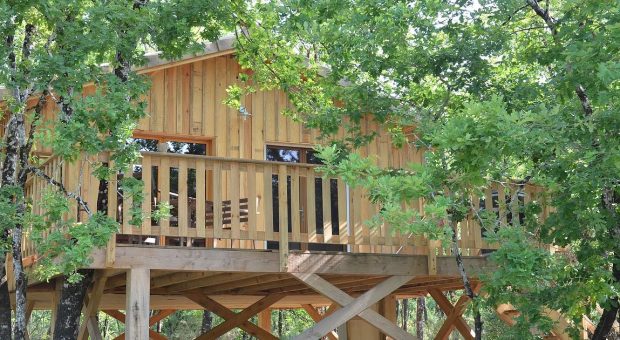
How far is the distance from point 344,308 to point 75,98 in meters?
3.60

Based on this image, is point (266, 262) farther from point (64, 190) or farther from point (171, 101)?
point (171, 101)

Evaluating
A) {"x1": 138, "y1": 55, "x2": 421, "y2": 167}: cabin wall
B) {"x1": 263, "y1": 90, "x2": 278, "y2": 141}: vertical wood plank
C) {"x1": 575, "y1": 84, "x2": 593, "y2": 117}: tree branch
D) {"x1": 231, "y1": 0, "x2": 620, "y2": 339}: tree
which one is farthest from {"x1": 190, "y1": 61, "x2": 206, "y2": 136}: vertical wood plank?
{"x1": 575, "y1": 84, "x2": 593, "y2": 117}: tree branch

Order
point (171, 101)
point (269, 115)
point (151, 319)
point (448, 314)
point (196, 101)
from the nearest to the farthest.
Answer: point (171, 101) → point (196, 101) → point (269, 115) → point (448, 314) → point (151, 319)

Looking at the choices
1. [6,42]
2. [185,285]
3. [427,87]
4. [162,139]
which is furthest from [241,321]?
[6,42]

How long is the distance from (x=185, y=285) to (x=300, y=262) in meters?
2.60

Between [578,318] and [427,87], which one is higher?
[427,87]

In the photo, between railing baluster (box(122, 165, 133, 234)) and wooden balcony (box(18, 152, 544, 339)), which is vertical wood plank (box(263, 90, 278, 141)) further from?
railing baluster (box(122, 165, 133, 234))

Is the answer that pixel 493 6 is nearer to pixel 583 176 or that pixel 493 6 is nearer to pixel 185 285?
pixel 583 176

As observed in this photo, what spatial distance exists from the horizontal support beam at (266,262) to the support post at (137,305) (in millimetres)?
105

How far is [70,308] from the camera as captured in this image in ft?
31.4

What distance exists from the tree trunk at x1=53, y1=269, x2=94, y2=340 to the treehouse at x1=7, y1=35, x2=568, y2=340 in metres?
0.16

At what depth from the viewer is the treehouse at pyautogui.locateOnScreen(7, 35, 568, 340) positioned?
8.66 m

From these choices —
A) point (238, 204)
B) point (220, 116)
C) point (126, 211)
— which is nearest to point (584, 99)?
point (238, 204)

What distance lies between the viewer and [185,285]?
11328mm
